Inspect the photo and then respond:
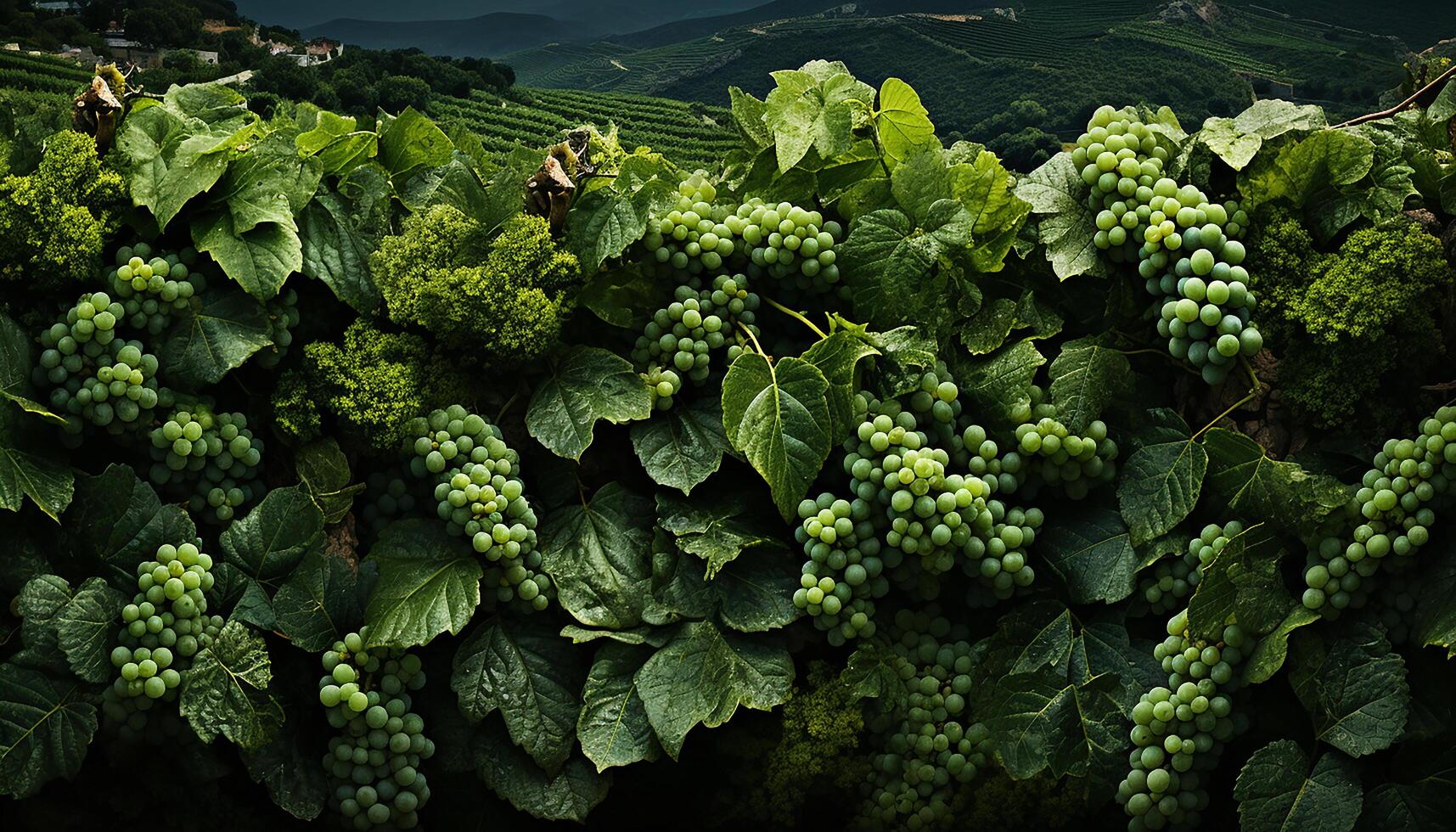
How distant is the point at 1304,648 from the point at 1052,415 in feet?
2.24

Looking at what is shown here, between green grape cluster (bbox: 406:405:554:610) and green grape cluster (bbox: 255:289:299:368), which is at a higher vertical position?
green grape cluster (bbox: 255:289:299:368)

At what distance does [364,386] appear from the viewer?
2.43 metres

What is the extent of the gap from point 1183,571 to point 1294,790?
0.48 metres

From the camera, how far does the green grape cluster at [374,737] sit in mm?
2340

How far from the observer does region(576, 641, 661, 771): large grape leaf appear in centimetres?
240

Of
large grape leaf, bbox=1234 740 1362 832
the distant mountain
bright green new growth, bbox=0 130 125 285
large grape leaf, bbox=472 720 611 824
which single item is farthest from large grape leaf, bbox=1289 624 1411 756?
the distant mountain

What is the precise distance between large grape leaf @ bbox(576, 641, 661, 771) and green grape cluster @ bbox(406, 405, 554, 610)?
0.20m

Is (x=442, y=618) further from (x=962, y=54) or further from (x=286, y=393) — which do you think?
(x=962, y=54)

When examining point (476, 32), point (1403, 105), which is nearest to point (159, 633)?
point (1403, 105)

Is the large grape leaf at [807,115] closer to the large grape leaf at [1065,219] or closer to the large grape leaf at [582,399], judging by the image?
the large grape leaf at [1065,219]

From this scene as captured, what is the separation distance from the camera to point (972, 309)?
8.47 feet

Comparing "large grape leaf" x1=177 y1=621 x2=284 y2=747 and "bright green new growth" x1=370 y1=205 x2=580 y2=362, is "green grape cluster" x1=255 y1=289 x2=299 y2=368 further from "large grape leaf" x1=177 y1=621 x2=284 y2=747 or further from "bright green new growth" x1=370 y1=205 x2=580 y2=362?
"large grape leaf" x1=177 y1=621 x2=284 y2=747

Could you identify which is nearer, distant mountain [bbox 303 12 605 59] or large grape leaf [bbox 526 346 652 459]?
large grape leaf [bbox 526 346 652 459]

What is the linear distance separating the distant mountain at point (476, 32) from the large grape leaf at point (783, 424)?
109 feet
